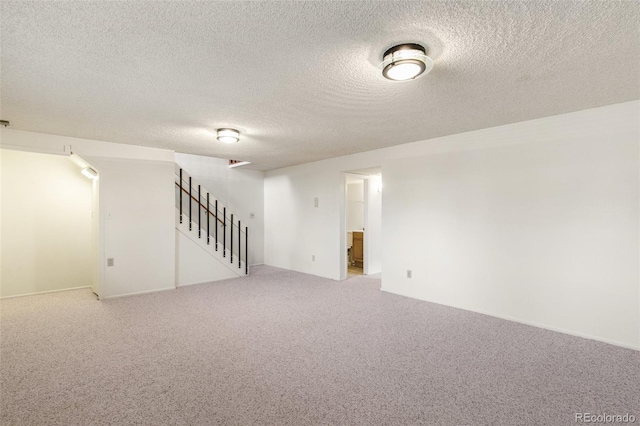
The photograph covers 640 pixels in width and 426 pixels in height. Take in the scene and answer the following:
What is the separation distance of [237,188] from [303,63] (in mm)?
5433

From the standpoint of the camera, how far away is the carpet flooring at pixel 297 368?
77.5 inches

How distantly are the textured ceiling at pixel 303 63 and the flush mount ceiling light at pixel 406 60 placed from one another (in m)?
0.07

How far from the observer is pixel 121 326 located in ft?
11.3

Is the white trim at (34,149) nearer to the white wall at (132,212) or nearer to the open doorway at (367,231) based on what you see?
the white wall at (132,212)

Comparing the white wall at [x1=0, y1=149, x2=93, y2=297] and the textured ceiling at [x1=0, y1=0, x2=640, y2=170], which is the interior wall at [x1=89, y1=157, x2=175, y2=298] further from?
the white wall at [x1=0, y1=149, x2=93, y2=297]

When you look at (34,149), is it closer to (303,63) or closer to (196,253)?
(196,253)

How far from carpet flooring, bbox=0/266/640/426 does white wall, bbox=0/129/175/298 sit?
0.76 metres

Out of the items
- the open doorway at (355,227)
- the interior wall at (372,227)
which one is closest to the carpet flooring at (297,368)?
the interior wall at (372,227)

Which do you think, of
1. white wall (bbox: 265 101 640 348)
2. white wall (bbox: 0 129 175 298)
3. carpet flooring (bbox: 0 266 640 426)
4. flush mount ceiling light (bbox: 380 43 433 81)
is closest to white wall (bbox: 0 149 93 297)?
white wall (bbox: 0 129 175 298)

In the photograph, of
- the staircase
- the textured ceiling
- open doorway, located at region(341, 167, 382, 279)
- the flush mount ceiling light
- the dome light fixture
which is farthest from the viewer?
open doorway, located at region(341, 167, 382, 279)

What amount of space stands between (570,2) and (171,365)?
12.3ft

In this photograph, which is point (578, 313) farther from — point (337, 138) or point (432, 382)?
point (337, 138)

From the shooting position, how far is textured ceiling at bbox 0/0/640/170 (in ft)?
5.36

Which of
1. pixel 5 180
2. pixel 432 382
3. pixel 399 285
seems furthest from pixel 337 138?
pixel 5 180
